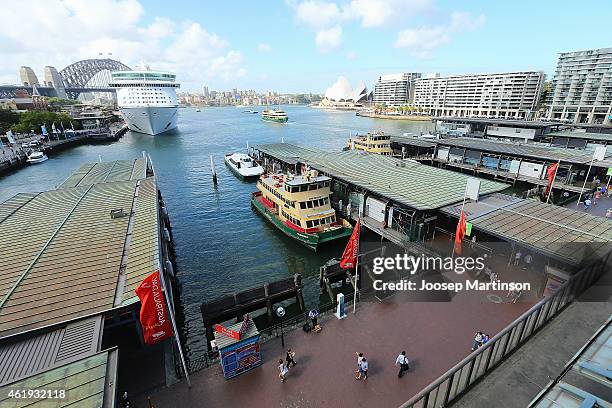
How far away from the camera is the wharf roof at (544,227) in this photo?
68.0 feet

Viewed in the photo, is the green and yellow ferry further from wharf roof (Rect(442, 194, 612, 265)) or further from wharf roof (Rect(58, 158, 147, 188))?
wharf roof (Rect(58, 158, 147, 188))

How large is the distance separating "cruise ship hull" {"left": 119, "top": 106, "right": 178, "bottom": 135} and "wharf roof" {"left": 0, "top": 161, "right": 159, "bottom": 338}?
95846 mm

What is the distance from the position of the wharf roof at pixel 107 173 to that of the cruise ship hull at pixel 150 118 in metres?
73.0

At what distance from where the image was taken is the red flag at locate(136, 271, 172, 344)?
48.5 ft

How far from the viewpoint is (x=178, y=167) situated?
264ft

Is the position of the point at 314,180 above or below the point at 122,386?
above

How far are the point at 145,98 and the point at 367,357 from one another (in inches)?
5252

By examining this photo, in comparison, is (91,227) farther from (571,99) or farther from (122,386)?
(571,99)

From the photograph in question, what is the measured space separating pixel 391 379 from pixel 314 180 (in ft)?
75.3

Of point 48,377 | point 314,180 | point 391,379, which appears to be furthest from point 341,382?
point 314,180

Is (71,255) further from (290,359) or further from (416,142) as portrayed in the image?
(416,142)

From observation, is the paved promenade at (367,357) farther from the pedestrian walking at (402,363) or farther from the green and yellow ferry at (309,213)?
the green and yellow ferry at (309,213)

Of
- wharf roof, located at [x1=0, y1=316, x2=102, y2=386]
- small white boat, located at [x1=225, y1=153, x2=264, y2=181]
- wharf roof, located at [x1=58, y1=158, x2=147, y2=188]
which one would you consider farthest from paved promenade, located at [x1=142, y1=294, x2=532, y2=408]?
small white boat, located at [x1=225, y1=153, x2=264, y2=181]

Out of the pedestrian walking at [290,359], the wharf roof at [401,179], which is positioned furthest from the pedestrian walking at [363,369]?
the wharf roof at [401,179]
